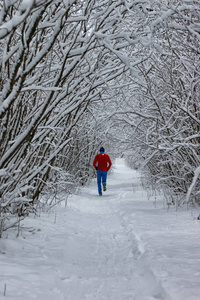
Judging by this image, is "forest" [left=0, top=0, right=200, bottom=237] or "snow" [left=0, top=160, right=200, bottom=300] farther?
"forest" [left=0, top=0, right=200, bottom=237]

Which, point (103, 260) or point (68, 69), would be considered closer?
point (68, 69)

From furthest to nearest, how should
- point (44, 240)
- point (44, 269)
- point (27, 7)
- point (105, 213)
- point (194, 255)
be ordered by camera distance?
point (105, 213), point (44, 240), point (194, 255), point (44, 269), point (27, 7)

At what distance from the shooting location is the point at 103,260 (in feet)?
8.67

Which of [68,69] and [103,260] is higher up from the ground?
[68,69]

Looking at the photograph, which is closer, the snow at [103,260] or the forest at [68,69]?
the snow at [103,260]

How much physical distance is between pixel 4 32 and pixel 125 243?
2.48m

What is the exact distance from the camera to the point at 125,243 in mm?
3213

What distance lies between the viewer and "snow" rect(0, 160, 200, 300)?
6.02ft

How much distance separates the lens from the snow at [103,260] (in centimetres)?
183

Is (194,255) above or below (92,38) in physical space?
below

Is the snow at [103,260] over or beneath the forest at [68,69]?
beneath

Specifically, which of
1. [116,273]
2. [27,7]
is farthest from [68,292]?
[27,7]

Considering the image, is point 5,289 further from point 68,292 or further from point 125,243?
point 125,243

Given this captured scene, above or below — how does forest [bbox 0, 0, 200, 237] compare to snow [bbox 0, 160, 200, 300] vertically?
above
